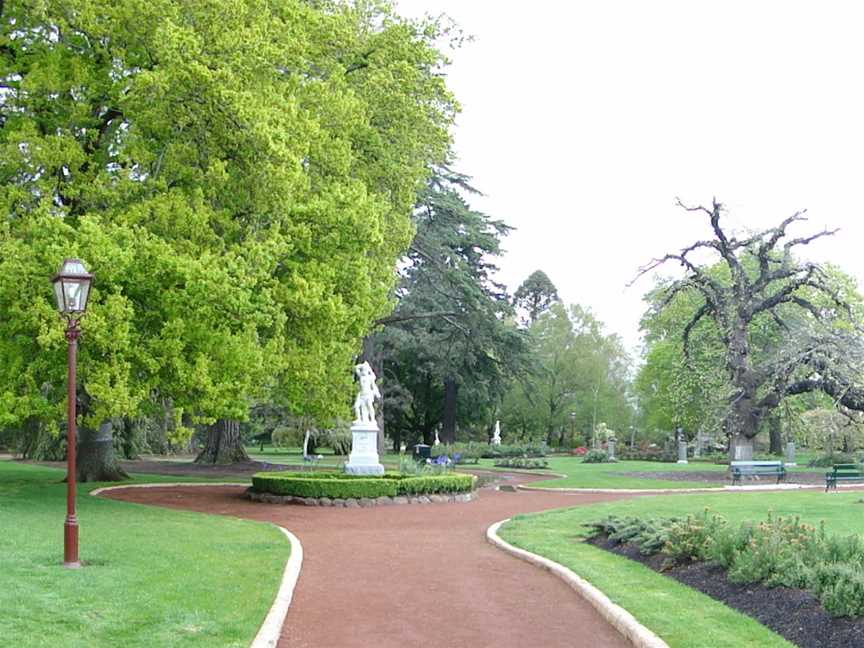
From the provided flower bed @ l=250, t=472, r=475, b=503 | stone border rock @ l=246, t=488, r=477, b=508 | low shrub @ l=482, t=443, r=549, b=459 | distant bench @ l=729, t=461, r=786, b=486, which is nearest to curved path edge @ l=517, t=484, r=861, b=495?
distant bench @ l=729, t=461, r=786, b=486

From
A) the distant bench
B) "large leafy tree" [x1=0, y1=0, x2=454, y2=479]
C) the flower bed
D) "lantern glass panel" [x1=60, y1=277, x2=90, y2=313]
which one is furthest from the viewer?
the distant bench

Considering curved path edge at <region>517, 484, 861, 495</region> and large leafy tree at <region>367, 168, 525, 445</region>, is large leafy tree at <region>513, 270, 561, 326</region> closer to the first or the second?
large leafy tree at <region>367, 168, 525, 445</region>

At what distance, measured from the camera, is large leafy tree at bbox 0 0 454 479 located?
17641mm

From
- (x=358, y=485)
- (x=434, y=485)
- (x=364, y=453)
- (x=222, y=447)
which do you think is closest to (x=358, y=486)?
(x=358, y=485)

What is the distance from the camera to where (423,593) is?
10.9 m

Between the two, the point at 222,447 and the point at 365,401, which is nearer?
the point at 365,401

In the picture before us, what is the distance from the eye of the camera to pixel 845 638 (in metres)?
7.56

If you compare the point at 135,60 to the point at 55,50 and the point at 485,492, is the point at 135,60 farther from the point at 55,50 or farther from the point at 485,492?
the point at 485,492

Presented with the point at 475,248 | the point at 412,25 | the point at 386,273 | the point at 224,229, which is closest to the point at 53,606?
the point at 224,229

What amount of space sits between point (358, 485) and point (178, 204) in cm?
819

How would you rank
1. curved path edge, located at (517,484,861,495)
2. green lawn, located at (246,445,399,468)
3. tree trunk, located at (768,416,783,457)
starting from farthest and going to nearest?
tree trunk, located at (768,416,783,457)
green lawn, located at (246,445,399,468)
curved path edge, located at (517,484,861,495)

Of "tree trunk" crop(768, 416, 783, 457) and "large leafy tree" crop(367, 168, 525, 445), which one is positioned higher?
"large leafy tree" crop(367, 168, 525, 445)

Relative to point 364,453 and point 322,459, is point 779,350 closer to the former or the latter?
point 364,453

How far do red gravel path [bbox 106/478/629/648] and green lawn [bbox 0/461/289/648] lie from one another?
59cm
